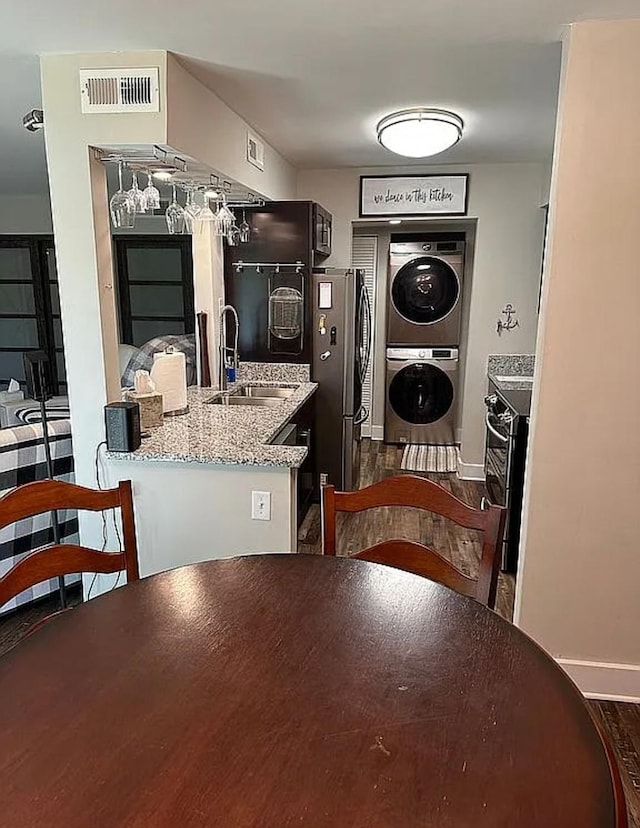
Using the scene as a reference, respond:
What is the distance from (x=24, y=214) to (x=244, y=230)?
3.38m

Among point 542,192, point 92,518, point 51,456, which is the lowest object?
point 92,518

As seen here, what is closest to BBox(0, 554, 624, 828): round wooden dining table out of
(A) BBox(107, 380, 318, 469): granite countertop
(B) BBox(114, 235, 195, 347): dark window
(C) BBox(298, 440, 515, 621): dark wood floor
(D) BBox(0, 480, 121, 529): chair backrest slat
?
(D) BBox(0, 480, 121, 529): chair backrest slat

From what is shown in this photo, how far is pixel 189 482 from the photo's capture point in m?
2.40

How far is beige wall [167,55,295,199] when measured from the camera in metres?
2.27

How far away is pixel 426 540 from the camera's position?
3807mm

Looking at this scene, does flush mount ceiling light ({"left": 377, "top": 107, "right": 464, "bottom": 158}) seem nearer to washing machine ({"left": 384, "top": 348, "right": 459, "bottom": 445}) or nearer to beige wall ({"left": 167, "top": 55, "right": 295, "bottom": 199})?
beige wall ({"left": 167, "top": 55, "right": 295, "bottom": 199})

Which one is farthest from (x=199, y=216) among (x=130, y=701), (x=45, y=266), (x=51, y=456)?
(x=45, y=266)

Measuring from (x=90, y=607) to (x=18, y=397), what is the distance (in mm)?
3920

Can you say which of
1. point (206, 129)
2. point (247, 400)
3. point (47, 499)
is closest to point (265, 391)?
point (247, 400)

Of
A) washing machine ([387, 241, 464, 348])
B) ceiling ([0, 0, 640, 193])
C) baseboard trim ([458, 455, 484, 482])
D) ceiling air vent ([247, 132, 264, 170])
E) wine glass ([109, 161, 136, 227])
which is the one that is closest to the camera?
ceiling ([0, 0, 640, 193])

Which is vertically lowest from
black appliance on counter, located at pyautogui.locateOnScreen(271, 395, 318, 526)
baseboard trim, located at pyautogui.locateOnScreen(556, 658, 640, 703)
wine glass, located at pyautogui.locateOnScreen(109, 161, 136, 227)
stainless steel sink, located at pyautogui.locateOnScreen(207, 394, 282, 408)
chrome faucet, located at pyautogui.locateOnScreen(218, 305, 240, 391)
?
baseboard trim, located at pyautogui.locateOnScreen(556, 658, 640, 703)

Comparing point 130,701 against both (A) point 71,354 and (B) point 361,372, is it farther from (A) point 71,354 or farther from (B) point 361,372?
(B) point 361,372

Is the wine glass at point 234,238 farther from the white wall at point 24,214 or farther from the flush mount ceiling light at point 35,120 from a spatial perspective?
the white wall at point 24,214

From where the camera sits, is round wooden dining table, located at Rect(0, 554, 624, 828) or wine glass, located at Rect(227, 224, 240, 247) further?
wine glass, located at Rect(227, 224, 240, 247)
